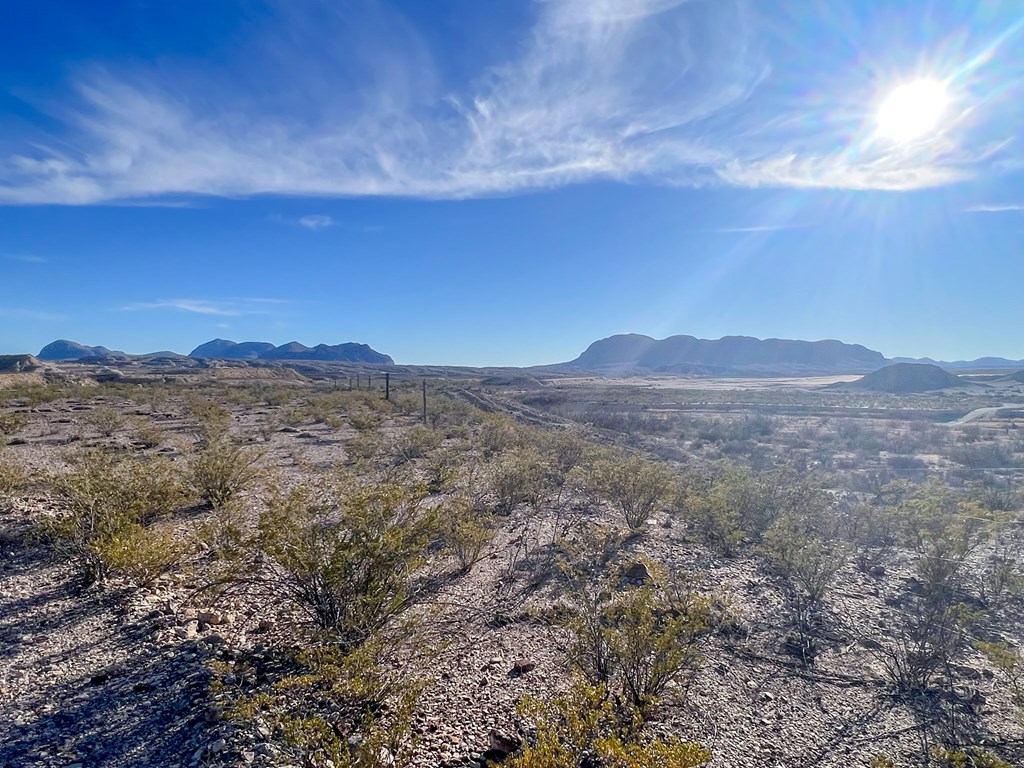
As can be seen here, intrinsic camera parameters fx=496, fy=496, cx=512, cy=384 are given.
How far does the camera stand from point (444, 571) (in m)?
7.41

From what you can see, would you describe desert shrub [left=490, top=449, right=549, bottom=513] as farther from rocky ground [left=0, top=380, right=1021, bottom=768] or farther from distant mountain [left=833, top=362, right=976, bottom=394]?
distant mountain [left=833, top=362, right=976, bottom=394]

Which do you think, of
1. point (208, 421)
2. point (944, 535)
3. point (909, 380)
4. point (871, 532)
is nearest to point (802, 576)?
point (944, 535)

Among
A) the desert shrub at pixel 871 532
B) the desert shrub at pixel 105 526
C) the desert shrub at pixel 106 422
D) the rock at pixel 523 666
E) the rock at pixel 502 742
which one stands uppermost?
the desert shrub at pixel 105 526

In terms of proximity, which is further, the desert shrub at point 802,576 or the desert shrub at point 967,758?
the desert shrub at point 802,576

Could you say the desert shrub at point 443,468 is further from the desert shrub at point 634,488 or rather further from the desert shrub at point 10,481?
the desert shrub at point 10,481

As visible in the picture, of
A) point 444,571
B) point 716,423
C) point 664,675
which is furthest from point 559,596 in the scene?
point 716,423

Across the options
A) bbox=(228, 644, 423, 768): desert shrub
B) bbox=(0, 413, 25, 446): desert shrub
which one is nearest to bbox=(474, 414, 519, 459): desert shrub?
bbox=(228, 644, 423, 768): desert shrub

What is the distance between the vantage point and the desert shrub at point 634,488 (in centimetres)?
1021

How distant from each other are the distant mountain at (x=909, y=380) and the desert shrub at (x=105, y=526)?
8866 cm

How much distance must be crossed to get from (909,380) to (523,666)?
312 feet

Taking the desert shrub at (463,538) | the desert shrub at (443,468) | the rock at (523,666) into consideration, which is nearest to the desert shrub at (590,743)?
the rock at (523,666)

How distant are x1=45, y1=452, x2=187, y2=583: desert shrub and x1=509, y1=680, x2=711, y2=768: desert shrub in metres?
4.71

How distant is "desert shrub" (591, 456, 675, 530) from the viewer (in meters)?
10.2

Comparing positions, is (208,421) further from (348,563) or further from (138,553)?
(348,563)
